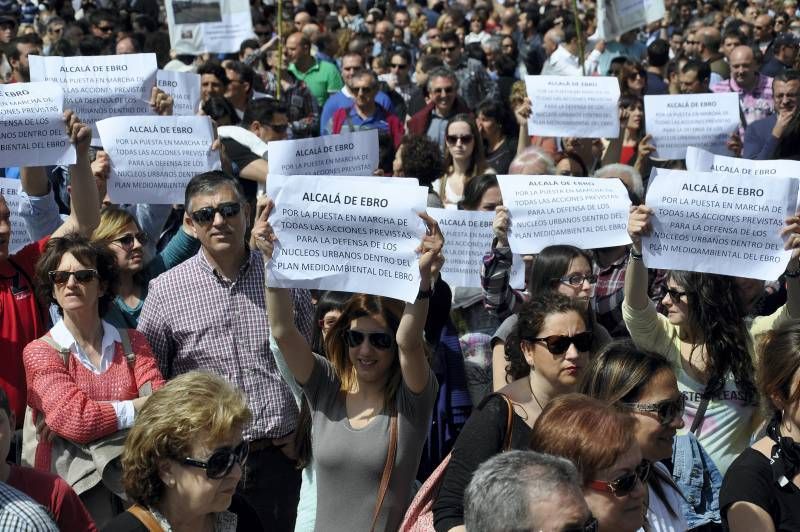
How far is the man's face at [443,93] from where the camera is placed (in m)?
10.1

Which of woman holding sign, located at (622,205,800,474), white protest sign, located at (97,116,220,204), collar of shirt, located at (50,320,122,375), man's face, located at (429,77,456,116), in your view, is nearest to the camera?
collar of shirt, located at (50,320,122,375)

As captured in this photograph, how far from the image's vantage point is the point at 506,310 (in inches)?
239

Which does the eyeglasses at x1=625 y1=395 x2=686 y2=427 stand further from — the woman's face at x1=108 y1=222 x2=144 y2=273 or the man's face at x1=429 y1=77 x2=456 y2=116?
the man's face at x1=429 y1=77 x2=456 y2=116

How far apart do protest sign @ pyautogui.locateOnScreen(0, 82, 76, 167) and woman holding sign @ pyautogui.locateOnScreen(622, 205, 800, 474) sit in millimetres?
2558

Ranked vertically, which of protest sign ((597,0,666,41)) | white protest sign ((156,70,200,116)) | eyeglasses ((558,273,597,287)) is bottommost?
eyeglasses ((558,273,597,287))

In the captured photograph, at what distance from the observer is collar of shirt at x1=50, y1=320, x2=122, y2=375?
4.91 meters

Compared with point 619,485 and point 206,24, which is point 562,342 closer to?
point 619,485

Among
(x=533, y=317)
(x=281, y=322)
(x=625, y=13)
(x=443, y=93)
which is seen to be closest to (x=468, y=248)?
(x=533, y=317)

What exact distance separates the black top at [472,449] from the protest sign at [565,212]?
1.86 meters

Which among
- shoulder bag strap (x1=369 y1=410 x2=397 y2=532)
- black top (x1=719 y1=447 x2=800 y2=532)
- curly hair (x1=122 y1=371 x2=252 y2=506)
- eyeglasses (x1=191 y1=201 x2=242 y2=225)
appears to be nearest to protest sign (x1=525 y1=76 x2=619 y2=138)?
eyeglasses (x1=191 y1=201 x2=242 y2=225)

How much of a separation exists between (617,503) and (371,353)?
132 centimetres

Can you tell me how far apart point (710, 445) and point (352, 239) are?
1.66 m

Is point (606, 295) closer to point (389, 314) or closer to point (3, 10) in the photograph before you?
point (389, 314)

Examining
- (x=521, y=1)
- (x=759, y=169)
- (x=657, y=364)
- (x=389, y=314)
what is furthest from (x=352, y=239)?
(x=521, y=1)
